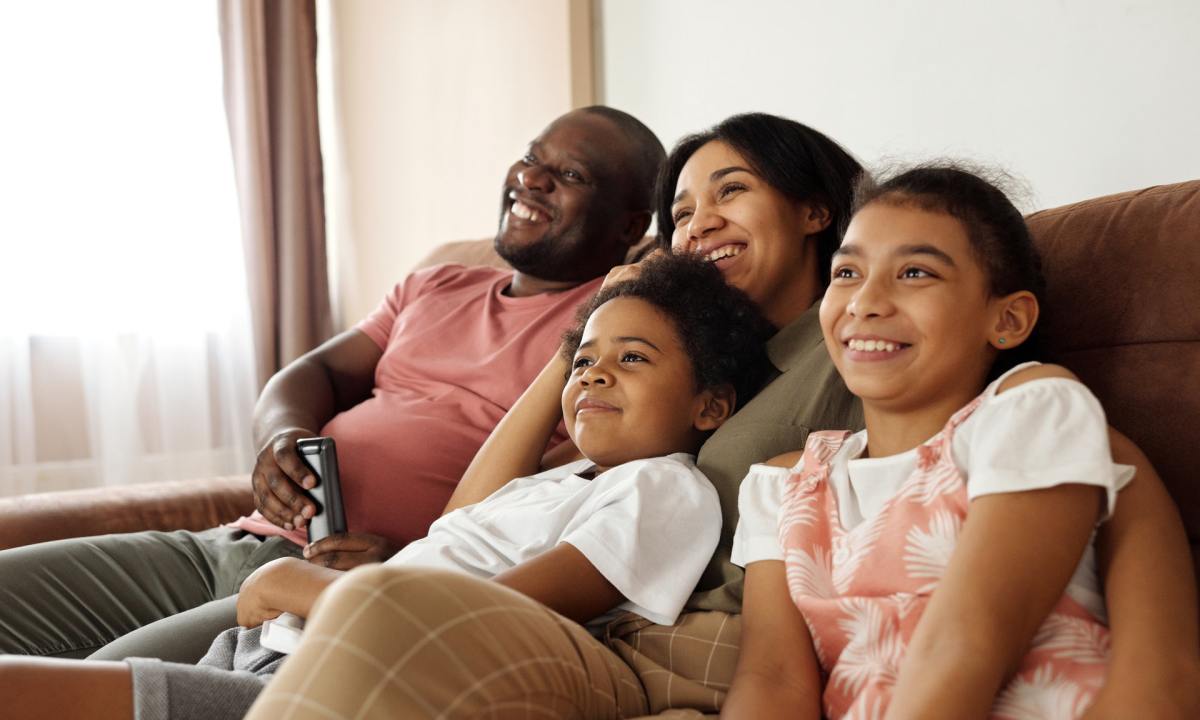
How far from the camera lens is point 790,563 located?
1.11 meters

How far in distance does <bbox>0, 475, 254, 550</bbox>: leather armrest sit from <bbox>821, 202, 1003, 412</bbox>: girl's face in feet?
4.43

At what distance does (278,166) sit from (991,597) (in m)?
3.38

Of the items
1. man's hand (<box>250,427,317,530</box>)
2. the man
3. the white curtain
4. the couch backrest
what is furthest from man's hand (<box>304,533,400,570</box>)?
the white curtain

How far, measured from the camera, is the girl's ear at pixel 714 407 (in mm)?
1471

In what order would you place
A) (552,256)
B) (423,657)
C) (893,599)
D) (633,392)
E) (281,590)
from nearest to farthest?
1. (423,657)
2. (893,599)
3. (281,590)
4. (633,392)
5. (552,256)

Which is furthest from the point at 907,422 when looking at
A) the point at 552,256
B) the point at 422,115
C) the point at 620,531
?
the point at 422,115

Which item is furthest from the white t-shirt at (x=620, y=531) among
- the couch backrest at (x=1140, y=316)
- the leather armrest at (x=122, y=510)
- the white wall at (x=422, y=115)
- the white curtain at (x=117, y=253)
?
the white curtain at (x=117, y=253)

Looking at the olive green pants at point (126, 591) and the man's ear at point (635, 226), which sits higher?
the man's ear at point (635, 226)

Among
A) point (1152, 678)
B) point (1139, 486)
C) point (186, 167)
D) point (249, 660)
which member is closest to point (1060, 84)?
point (1139, 486)

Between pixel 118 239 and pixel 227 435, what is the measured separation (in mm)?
727

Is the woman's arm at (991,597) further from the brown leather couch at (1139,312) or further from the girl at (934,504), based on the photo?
the brown leather couch at (1139,312)

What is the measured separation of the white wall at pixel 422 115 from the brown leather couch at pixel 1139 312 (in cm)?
168

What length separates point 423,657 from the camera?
846 mm

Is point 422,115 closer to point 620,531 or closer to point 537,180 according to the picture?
point 537,180
